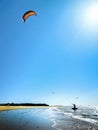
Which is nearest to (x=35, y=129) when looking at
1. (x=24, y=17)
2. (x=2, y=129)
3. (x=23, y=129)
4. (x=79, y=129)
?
(x=23, y=129)

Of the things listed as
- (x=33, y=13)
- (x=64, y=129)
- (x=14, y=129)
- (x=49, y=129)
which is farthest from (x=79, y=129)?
(x=33, y=13)

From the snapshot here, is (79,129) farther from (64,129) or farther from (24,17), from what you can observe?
(24,17)

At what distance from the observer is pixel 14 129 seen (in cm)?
1691

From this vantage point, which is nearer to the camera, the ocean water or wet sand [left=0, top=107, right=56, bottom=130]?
wet sand [left=0, top=107, right=56, bottom=130]

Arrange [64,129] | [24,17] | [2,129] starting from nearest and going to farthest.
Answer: [24,17] < [2,129] < [64,129]

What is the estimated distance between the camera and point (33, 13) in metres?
15.1

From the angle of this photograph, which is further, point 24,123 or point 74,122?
point 74,122

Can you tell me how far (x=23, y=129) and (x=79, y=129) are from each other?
6466mm

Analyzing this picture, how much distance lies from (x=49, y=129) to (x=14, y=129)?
3472 millimetres

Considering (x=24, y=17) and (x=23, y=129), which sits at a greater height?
(x=24, y=17)

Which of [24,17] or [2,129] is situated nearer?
[24,17]

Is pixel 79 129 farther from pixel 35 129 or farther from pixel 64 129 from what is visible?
pixel 35 129

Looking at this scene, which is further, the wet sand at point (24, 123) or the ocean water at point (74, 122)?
the ocean water at point (74, 122)

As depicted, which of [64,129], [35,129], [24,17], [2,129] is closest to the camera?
[24,17]
